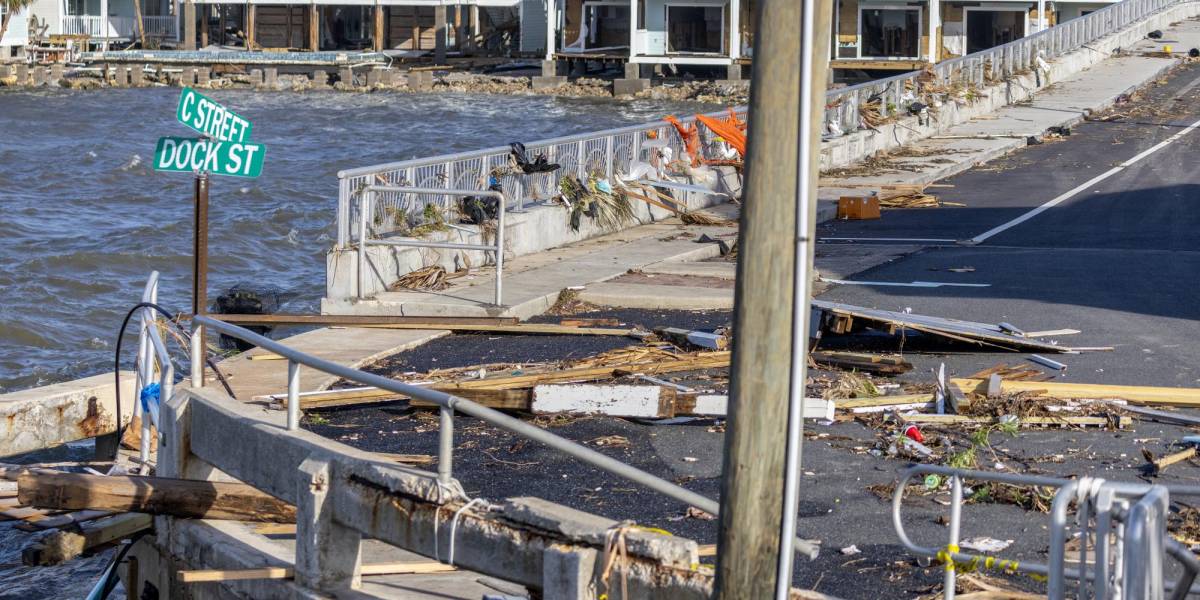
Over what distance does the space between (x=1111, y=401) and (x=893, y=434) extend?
191 cm

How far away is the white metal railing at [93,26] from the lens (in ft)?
289

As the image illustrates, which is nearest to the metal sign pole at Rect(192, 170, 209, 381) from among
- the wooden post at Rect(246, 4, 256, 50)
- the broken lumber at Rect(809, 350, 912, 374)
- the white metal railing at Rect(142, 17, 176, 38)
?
the broken lumber at Rect(809, 350, 912, 374)

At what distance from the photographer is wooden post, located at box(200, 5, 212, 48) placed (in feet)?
291

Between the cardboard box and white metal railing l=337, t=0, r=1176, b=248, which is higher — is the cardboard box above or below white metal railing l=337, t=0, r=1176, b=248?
below

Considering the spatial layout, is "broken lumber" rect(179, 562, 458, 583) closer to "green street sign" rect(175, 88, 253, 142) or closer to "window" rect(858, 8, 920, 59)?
"green street sign" rect(175, 88, 253, 142)

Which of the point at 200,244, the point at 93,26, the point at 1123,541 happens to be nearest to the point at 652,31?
the point at 93,26

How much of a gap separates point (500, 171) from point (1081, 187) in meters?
13.2

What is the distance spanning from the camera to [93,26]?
3474 inches

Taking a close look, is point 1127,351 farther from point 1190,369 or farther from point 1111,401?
point 1111,401

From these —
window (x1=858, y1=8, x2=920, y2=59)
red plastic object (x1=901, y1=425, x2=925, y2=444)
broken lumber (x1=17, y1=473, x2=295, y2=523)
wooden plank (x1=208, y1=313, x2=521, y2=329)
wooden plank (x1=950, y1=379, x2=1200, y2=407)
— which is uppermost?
window (x1=858, y1=8, x2=920, y2=59)

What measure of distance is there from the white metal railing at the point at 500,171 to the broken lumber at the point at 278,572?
6.97m

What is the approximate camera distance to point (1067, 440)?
422 inches

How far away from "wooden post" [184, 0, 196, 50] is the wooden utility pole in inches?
3399

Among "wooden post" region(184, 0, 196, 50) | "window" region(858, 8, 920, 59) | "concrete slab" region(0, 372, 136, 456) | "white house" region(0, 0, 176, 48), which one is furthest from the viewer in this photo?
"wooden post" region(184, 0, 196, 50)
